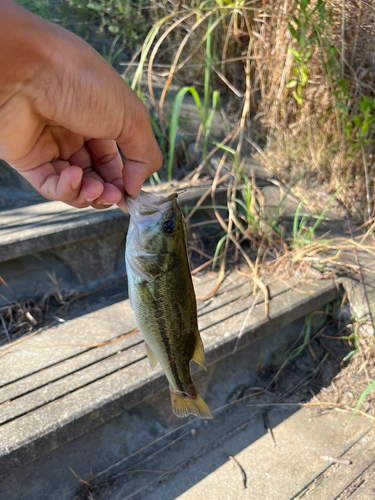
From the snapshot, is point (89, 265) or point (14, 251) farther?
point (89, 265)

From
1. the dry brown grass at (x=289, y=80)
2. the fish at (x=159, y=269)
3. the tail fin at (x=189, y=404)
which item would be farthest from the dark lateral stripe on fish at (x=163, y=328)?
the dry brown grass at (x=289, y=80)

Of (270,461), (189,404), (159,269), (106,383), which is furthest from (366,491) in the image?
(159,269)

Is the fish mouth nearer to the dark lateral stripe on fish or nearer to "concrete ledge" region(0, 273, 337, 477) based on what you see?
the dark lateral stripe on fish

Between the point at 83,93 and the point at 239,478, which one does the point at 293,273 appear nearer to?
the point at 239,478

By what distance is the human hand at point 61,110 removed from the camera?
0.88 metres

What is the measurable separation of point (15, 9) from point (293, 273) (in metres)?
1.93

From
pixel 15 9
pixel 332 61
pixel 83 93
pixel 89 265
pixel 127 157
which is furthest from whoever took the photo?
pixel 332 61

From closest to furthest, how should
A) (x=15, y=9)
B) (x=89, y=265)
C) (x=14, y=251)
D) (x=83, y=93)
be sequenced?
(x=15, y=9) → (x=83, y=93) → (x=14, y=251) → (x=89, y=265)

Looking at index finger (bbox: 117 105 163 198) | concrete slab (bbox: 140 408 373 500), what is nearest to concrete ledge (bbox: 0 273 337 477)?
concrete slab (bbox: 140 408 373 500)

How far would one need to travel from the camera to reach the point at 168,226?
3.84 feet

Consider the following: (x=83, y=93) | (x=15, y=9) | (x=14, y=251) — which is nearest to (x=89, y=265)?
(x=14, y=251)

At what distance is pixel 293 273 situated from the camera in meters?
2.37

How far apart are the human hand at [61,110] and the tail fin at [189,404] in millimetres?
635

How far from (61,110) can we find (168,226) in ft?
1.37
